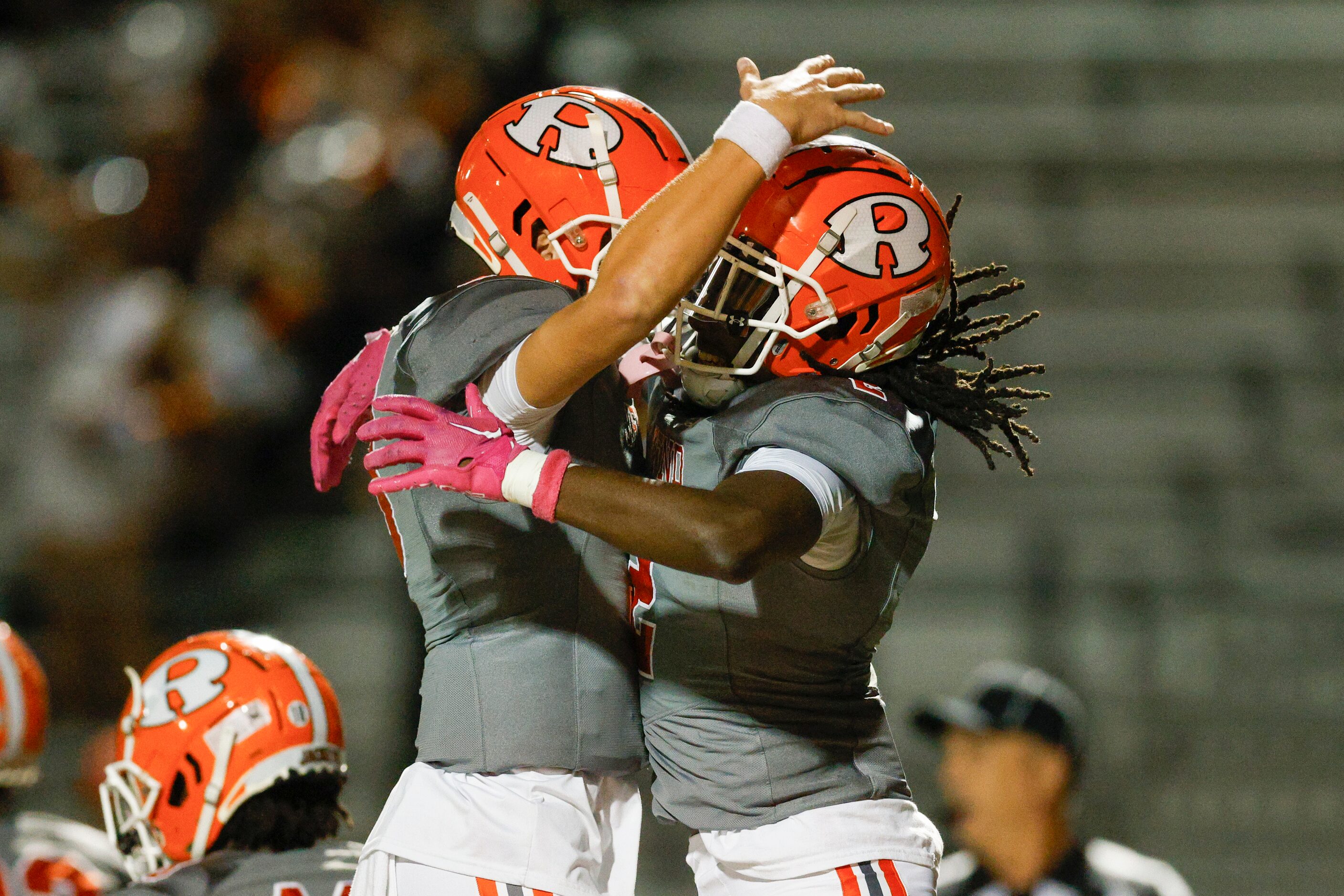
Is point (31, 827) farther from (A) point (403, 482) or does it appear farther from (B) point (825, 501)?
(B) point (825, 501)

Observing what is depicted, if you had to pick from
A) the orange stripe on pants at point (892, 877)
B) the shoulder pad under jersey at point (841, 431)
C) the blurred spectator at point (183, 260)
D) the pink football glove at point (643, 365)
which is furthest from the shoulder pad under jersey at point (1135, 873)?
the blurred spectator at point (183, 260)

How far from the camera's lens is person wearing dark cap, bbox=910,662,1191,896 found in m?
3.64

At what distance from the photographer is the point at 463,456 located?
181cm

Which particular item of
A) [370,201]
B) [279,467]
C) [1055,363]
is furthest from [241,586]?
[1055,363]

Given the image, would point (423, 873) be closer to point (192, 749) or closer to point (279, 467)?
point (192, 749)

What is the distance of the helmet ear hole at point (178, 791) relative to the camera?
2455 mm

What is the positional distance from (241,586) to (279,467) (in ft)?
2.08

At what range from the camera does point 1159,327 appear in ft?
22.0

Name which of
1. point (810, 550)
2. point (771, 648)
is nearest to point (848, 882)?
point (771, 648)

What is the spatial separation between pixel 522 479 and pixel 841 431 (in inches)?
17.6

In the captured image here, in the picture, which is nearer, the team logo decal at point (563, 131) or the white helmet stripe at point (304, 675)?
the team logo decal at point (563, 131)

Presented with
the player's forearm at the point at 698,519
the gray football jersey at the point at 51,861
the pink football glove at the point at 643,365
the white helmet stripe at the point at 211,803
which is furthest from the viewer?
the gray football jersey at the point at 51,861

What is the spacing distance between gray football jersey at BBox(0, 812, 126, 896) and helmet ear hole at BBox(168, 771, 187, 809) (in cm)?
44

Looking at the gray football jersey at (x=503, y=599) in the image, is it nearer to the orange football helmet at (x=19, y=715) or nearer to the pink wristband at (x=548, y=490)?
the pink wristband at (x=548, y=490)
